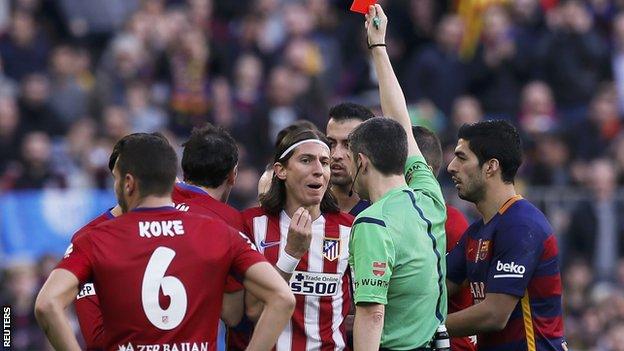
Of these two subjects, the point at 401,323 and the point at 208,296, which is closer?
the point at 208,296

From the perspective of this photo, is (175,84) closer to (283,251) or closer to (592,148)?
(592,148)

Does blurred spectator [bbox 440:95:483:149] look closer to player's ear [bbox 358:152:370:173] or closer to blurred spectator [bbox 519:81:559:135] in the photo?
blurred spectator [bbox 519:81:559:135]

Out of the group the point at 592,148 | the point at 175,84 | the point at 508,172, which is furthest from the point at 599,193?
the point at 508,172

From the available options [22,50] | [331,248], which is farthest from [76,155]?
[331,248]

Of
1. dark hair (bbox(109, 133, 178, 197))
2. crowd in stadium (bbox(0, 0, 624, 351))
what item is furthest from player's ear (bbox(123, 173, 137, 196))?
crowd in stadium (bbox(0, 0, 624, 351))

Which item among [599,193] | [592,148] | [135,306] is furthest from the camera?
[592,148]

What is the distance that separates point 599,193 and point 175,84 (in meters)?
5.54

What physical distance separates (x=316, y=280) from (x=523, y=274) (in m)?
1.22

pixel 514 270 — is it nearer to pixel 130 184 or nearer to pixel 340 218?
pixel 340 218

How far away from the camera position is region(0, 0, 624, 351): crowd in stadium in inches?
645

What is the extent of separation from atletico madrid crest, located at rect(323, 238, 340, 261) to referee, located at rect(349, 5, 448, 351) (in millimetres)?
443

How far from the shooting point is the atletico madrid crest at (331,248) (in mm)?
8703

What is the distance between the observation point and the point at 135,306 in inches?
294

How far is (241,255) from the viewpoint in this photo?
7602 mm
